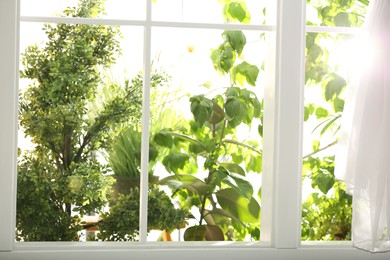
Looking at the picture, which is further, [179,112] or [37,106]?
[179,112]

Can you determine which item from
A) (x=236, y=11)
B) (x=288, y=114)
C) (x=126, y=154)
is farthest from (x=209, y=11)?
(x=288, y=114)

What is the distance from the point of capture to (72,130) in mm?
4781

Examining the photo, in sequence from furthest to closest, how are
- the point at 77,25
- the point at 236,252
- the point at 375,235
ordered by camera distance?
the point at 77,25, the point at 236,252, the point at 375,235

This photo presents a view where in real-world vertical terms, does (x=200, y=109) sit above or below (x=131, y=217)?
above

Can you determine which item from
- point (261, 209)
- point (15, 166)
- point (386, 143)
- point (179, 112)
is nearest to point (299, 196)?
point (261, 209)

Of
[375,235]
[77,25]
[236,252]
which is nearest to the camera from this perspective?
[375,235]

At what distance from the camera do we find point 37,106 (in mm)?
4707

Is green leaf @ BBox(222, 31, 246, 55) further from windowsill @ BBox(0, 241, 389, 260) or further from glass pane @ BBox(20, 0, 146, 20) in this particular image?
windowsill @ BBox(0, 241, 389, 260)

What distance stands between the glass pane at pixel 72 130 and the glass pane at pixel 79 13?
0.32 ft

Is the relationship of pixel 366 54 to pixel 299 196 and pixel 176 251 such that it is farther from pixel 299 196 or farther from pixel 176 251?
pixel 176 251

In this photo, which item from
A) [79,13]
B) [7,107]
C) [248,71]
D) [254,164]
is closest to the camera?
[7,107]

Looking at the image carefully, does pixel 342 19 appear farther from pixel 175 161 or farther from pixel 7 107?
pixel 7 107

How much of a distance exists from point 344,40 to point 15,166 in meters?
2.29

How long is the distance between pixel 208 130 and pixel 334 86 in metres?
0.86
